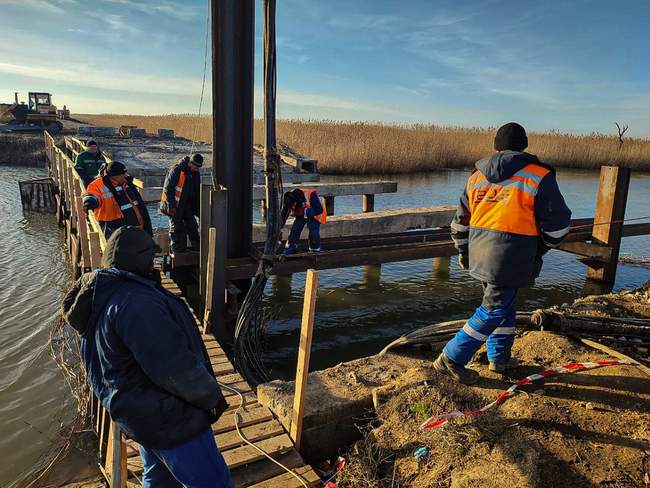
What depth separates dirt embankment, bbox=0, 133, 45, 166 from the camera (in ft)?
97.9

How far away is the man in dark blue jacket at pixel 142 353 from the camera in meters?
1.94

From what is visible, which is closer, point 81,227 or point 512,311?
point 512,311

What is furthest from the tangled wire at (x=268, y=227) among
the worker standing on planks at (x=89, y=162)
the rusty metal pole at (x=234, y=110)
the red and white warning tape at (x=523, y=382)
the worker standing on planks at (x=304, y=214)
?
the worker standing on planks at (x=89, y=162)

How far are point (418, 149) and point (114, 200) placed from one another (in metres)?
→ 22.8

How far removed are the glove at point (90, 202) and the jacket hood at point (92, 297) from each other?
4.30 metres

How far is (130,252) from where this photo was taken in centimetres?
204

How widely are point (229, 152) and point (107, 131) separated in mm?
29458

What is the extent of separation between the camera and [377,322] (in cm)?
771

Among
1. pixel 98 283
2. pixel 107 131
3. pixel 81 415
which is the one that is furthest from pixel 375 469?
pixel 107 131

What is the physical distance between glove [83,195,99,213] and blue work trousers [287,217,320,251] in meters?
2.95

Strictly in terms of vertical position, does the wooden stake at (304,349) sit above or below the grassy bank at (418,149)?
below

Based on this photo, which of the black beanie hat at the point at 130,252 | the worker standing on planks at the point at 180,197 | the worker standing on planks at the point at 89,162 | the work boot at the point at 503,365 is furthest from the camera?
the worker standing on planks at the point at 89,162

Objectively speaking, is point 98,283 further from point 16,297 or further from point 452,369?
point 16,297

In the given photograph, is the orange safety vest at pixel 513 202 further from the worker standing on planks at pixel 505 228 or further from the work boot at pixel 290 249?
the work boot at pixel 290 249
